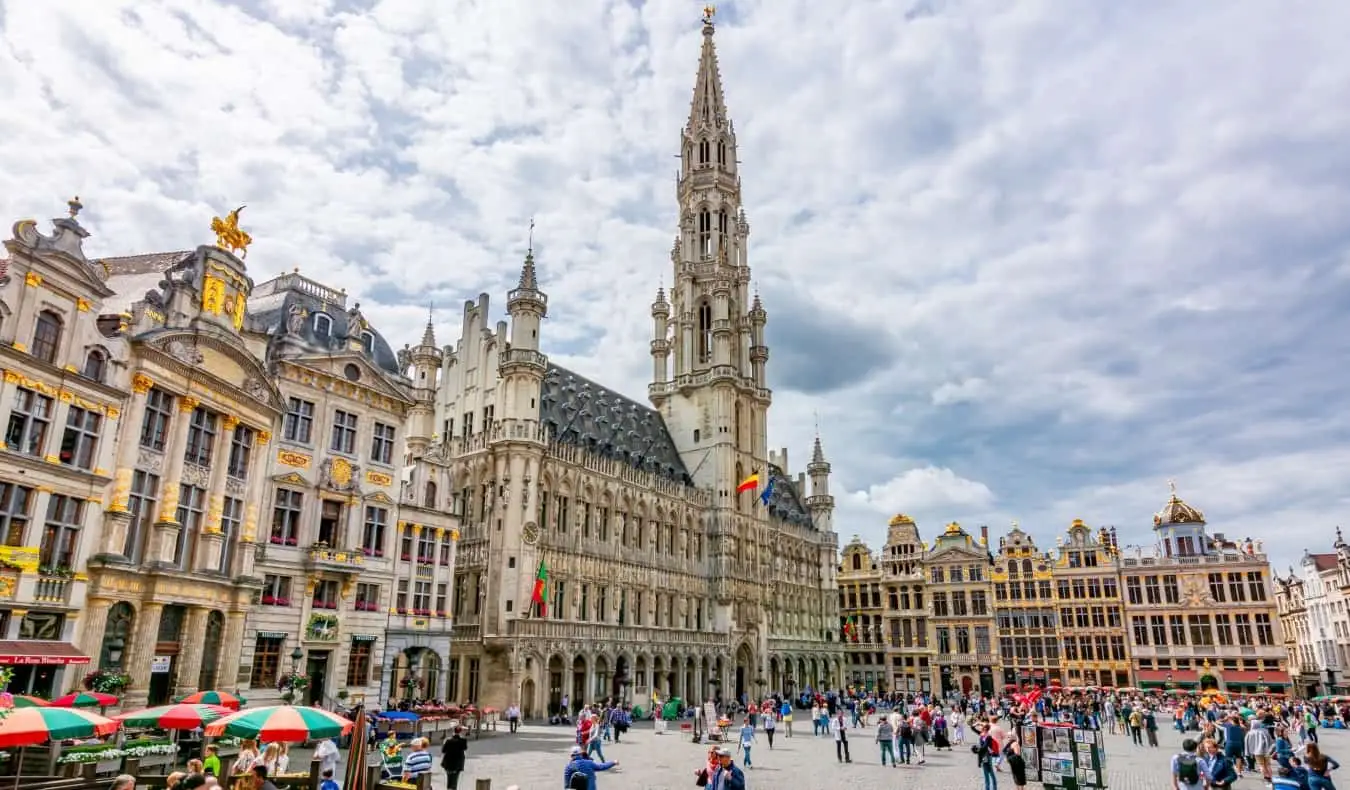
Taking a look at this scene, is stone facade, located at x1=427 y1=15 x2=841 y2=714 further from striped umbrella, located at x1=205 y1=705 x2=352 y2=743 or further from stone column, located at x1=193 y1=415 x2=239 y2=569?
striped umbrella, located at x1=205 y1=705 x2=352 y2=743

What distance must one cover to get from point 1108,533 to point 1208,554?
326 inches

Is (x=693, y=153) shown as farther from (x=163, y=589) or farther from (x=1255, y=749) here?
(x=1255, y=749)

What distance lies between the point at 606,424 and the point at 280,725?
4597cm

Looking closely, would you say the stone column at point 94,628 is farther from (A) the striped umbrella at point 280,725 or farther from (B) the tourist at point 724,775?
(B) the tourist at point 724,775

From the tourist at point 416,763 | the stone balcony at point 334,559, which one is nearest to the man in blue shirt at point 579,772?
the tourist at point 416,763

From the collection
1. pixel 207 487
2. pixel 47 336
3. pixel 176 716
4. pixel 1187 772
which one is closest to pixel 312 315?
pixel 207 487

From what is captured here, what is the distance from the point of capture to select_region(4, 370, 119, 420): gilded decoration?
73.1 feet

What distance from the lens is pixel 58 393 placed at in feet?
77.6

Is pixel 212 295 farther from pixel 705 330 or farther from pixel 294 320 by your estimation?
pixel 705 330

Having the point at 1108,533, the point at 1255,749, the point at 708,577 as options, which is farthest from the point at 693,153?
the point at 1255,749

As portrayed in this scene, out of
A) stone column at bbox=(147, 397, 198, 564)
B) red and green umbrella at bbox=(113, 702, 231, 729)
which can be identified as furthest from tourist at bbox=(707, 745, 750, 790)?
stone column at bbox=(147, 397, 198, 564)

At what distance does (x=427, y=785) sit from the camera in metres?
16.1

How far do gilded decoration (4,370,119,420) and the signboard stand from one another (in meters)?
4.19

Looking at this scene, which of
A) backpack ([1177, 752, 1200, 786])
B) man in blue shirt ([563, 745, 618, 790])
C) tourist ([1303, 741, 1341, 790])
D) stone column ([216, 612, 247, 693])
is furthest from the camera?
stone column ([216, 612, 247, 693])
